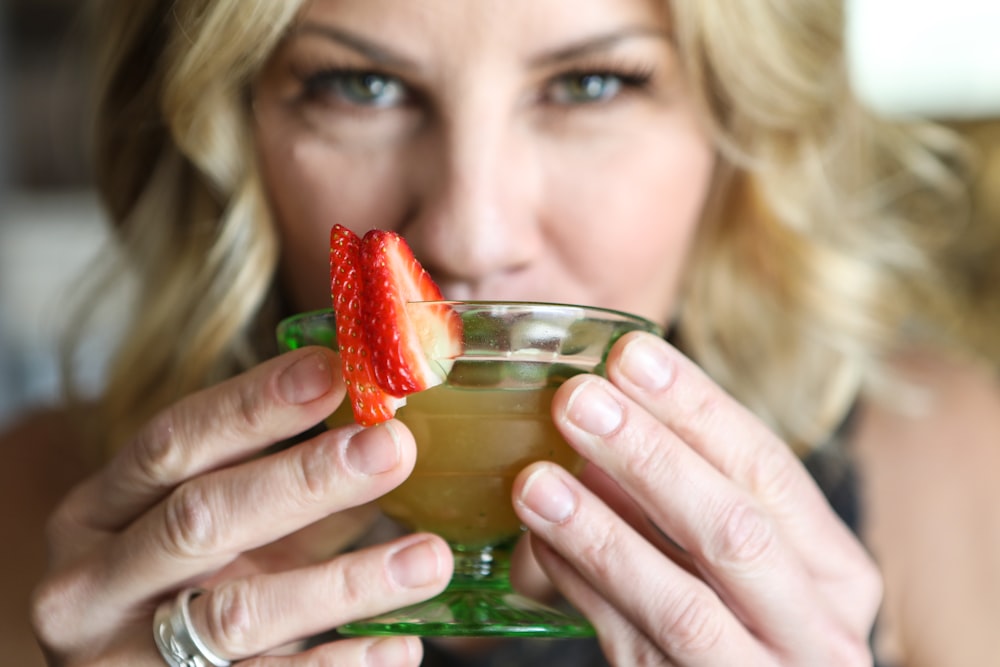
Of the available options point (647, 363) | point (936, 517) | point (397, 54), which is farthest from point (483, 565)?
point (936, 517)

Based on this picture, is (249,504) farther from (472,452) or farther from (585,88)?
(585,88)

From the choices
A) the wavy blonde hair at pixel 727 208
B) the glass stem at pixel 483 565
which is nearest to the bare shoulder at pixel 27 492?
the wavy blonde hair at pixel 727 208

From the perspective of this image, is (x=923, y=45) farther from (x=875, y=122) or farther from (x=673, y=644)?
(x=673, y=644)

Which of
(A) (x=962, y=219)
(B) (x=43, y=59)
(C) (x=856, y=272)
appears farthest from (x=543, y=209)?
(B) (x=43, y=59)

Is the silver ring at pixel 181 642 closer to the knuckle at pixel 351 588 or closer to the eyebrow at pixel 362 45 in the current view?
the knuckle at pixel 351 588

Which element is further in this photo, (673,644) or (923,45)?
(923,45)
